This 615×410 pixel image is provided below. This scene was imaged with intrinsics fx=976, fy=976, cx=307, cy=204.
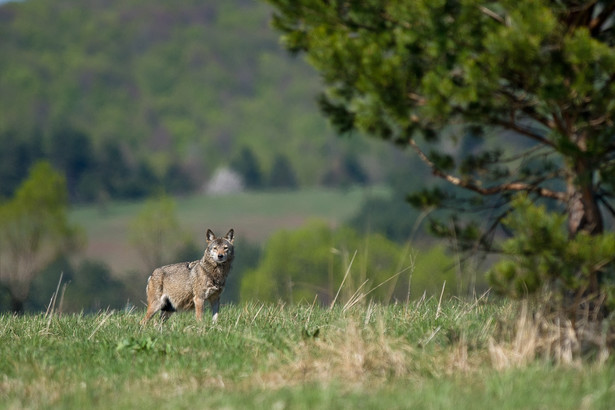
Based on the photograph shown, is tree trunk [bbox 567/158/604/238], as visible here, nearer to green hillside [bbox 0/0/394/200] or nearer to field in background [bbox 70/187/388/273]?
field in background [bbox 70/187/388/273]

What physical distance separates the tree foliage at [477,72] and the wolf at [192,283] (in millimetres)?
4041

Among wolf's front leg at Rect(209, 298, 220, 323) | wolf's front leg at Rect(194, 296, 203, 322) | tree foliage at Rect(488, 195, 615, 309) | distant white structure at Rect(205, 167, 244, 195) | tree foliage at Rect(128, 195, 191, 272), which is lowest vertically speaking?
distant white structure at Rect(205, 167, 244, 195)

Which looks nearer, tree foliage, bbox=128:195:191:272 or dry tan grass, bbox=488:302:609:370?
dry tan grass, bbox=488:302:609:370

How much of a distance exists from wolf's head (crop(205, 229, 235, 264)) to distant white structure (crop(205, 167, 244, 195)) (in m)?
132

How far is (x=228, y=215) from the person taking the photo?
121m

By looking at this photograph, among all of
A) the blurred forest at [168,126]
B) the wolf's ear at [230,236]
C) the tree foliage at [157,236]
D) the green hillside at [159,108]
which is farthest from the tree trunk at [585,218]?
the green hillside at [159,108]

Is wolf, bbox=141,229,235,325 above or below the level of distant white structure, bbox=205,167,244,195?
above

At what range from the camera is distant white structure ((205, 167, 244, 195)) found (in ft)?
484

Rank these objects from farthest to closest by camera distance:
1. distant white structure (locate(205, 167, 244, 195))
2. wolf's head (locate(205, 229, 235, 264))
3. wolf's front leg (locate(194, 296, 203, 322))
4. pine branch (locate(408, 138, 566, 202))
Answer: distant white structure (locate(205, 167, 244, 195))
wolf's head (locate(205, 229, 235, 264))
wolf's front leg (locate(194, 296, 203, 322))
pine branch (locate(408, 138, 566, 202))

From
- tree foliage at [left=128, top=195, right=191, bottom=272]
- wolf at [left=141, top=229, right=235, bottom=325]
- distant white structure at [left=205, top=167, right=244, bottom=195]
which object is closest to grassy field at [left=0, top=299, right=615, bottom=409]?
wolf at [left=141, top=229, right=235, bottom=325]

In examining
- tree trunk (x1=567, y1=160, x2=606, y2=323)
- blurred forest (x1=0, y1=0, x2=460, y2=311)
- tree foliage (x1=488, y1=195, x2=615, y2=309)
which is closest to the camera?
tree foliage (x1=488, y1=195, x2=615, y2=309)

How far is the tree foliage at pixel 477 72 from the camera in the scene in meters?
8.25

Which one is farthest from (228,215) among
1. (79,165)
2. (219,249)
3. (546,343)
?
(546,343)

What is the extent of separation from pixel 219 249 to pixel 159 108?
164 meters
